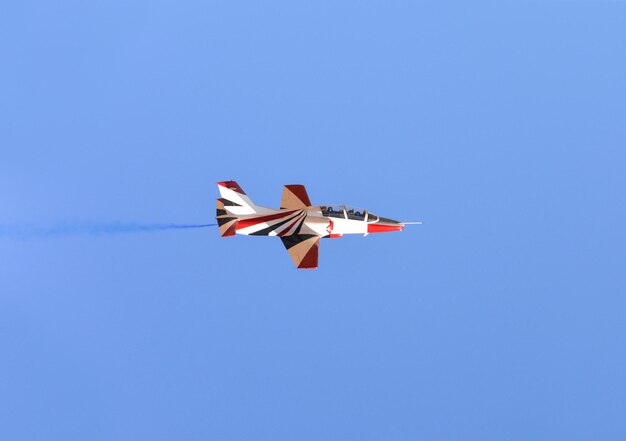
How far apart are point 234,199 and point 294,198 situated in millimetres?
3495

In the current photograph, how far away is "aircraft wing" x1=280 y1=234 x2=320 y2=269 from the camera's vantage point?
57.8m

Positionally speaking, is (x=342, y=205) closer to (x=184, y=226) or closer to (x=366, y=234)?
(x=366, y=234)

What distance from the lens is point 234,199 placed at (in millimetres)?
59031

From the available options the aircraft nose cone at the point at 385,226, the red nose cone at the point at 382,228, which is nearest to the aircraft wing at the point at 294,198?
the red nose cone at the point at 382,228

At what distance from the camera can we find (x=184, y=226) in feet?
187

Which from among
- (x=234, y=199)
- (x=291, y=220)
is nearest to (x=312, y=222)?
Result: (x=291, y=220)

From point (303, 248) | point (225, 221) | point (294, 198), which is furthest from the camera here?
point (294, 198)

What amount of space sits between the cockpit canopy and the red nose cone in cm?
43

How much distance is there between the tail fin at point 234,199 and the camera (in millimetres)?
58719

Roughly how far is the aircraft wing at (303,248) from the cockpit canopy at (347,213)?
1775 millimetres

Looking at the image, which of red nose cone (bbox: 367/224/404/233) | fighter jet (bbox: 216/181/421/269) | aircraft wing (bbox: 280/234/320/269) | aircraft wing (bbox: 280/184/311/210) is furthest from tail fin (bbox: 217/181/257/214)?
red nose cone (bbox: 367/224/404/233)

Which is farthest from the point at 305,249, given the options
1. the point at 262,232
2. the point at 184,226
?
the point at 184,226

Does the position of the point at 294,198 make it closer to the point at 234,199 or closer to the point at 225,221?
the point at 234,199

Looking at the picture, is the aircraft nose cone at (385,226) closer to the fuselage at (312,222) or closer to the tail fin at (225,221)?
the fuselage at (312,222)
